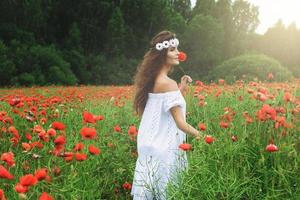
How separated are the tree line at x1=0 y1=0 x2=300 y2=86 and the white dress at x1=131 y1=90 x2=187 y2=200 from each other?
1697 centimetres

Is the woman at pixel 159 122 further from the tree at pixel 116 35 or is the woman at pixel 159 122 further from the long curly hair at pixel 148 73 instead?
the tree at pixel 116 35

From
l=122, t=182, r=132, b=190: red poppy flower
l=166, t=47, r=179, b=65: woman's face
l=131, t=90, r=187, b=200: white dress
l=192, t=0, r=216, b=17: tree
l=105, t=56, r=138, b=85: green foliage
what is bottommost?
l=105, t=56, r=138, b=85: green foliage

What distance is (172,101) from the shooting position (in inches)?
161

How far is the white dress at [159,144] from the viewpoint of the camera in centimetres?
404

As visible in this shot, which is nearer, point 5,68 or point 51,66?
point 5,68

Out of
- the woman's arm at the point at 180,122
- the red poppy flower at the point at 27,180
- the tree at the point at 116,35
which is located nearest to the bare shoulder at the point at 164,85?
the woman's arm at the point at 180,122

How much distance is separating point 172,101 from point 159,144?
0.37 m

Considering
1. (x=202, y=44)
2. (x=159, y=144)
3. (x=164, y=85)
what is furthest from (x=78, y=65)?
(x=159, y=144)

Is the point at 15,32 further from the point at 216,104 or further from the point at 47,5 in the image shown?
the point at 216,104

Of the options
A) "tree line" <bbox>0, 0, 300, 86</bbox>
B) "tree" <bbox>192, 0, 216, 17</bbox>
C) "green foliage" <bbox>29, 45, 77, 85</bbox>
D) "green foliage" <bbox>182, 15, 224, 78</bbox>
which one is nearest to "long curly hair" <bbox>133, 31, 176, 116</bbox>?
"tree line" <bbox>0, 0, 300, 86</bbox>

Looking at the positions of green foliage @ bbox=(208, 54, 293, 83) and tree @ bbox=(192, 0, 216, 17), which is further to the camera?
tree @ bbox=(192, 0, 216, 17)

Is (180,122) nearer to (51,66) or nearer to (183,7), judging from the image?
(51,66)

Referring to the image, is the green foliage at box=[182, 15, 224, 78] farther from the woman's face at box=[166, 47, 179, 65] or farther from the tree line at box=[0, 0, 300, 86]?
the woman's face at box=[166, 47, 179, 65]

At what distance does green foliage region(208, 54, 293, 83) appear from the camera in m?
21.2
